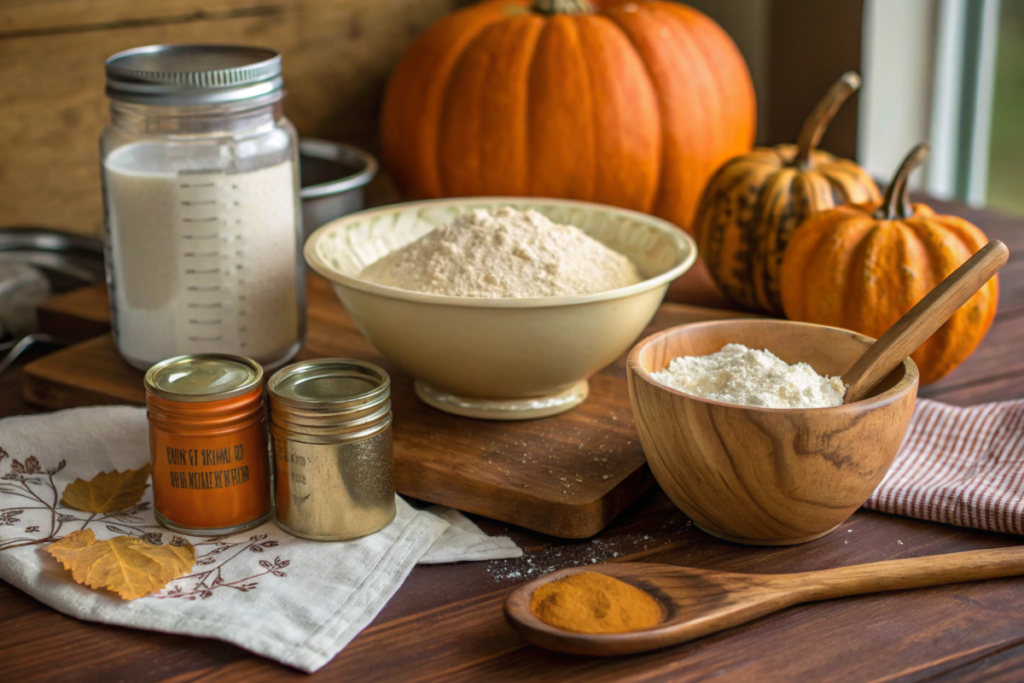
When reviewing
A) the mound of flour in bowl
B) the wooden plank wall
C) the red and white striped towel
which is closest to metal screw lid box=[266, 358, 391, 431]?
the mound of flour in bowl

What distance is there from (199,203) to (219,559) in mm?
365

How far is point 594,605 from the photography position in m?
0.63

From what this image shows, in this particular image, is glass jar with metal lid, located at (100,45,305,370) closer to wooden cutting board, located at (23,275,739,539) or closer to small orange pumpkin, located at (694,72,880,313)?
wooden cutting board, located at (23,275,739,539)

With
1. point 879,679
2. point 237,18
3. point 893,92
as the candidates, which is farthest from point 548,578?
point 893,92

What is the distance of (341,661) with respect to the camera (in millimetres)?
620

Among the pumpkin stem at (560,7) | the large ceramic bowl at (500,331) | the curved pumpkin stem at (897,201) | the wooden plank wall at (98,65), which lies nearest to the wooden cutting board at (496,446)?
the large ceramic bowl at (500,331)

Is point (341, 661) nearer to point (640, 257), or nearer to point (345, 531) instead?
point (345, 531)

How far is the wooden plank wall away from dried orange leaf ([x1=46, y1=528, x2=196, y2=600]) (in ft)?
2.75

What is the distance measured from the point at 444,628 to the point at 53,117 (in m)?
1.08

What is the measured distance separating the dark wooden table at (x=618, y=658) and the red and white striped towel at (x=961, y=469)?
25mm

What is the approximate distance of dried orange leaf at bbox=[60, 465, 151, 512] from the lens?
2.60 feet

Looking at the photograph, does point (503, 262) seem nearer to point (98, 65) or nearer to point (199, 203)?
point (199, 203)

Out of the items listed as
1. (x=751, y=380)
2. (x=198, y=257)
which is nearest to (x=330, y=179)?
(x=198, y=257)

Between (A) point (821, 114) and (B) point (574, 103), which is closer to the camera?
(A) point (821, 114)
